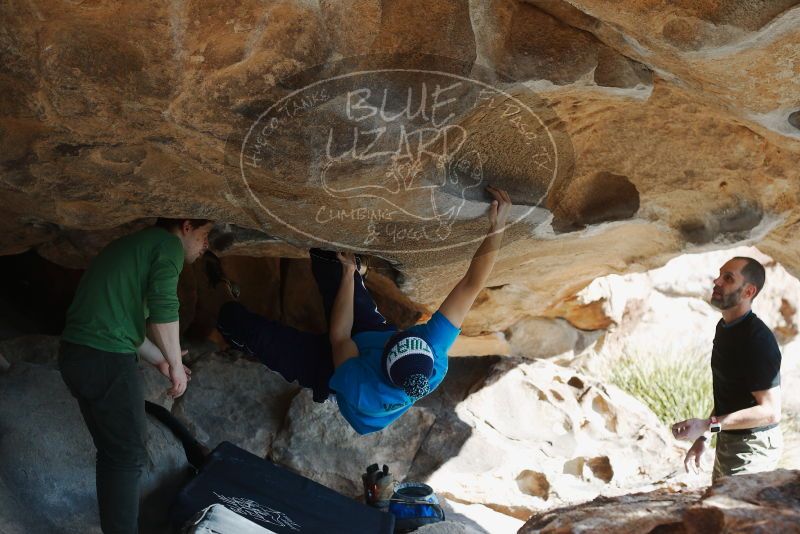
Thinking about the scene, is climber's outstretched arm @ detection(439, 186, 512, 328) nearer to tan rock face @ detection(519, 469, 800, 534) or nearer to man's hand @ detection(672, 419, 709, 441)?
man's hand @ detection(672, 419, 709, 441)

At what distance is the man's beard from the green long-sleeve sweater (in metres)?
2.28

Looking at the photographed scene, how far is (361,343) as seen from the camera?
3.46 meters

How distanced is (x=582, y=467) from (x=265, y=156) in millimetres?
3061

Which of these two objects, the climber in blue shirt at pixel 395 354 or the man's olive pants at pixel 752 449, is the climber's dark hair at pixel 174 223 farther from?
the man's olive pants at pixel 752 449

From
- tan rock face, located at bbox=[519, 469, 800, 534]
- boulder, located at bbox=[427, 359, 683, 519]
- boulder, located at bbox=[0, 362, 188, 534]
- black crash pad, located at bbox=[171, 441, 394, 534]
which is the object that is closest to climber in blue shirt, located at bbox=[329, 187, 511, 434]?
black crash pad, located at bbox=[171, 441, 394, 534]

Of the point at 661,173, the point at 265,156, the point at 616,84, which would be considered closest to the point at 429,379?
the point at 265,156

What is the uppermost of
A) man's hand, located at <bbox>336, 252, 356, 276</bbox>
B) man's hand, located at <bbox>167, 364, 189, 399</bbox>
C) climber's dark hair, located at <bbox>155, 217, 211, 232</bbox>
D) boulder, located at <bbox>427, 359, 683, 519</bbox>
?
climber's dark hair, located at <bbox>155, 217, 211, 232</bbox>

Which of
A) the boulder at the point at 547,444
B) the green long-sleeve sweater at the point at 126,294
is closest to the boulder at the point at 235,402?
the boulder at the point at 547,444

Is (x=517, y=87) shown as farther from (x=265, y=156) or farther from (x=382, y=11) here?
(x=265, y=156)

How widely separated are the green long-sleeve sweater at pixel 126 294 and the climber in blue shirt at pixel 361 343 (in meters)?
0.67

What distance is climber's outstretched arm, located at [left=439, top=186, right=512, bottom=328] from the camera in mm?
3266

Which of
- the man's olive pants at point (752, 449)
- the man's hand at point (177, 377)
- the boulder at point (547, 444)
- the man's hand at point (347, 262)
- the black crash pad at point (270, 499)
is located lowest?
the boulder at point (547, 444)

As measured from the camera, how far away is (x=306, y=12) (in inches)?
96.5

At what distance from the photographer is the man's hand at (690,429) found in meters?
3.30
